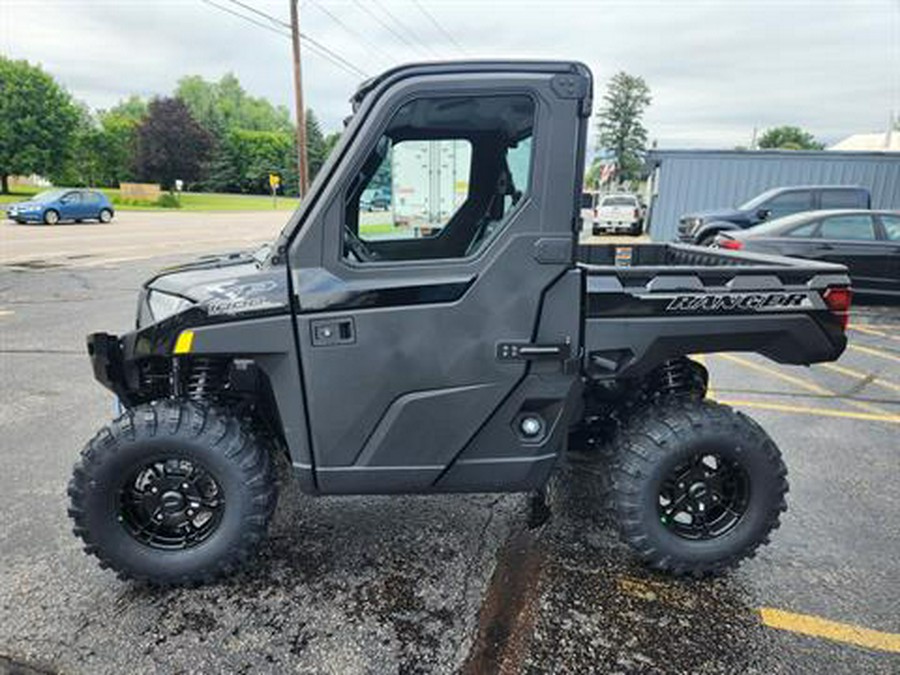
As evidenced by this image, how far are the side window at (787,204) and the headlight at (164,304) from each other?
1329 cm

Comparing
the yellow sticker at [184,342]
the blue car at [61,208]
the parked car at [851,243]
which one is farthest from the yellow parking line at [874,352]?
the blue car at [61,208]

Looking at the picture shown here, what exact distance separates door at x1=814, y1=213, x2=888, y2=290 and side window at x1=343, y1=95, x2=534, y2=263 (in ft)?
27.1

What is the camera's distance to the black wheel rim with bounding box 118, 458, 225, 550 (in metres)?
2.70

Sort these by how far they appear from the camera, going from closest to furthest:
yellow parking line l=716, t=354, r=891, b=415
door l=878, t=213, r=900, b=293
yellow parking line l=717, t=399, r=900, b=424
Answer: yellow parking line l=717, t=399, r=900, b=424 < yellow parking line l=716, t=354, r=891, b=415 < door l=878, t=213, r=900, b=293

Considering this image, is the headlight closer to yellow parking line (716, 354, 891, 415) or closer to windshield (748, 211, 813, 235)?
yellow parking line (716, 354, 891, 415)

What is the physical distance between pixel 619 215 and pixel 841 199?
1160cm

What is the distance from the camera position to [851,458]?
167 inches

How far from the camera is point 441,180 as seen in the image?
114 inches

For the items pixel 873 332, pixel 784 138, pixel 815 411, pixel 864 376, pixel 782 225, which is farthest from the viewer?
pixel 784 138

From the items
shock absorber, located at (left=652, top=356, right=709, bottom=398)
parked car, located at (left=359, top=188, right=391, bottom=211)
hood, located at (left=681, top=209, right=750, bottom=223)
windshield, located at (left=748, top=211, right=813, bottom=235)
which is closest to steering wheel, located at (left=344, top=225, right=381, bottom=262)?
parked car, located at (left=359, top=188, right=391, bottom=211)

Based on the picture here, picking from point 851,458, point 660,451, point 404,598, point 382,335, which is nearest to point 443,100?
point 382,335

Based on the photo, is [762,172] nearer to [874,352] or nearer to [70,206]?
[874,352]

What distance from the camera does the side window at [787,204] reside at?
13.0m

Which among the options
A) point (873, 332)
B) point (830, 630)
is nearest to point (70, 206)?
point (873, 332)
